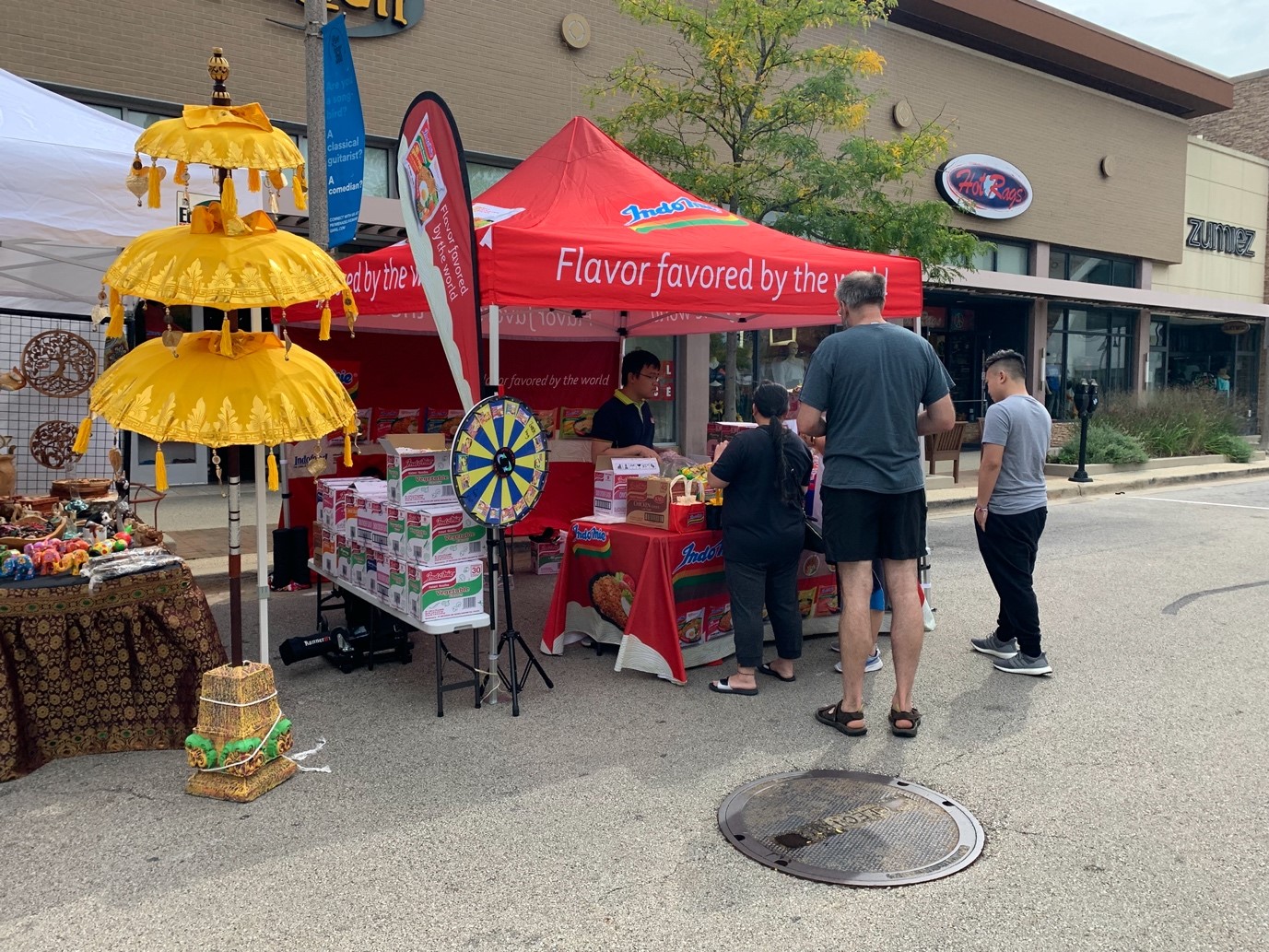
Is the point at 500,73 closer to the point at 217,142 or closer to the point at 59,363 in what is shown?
the point at 59,363

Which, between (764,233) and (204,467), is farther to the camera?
(204,467)

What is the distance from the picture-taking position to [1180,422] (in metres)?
19.4

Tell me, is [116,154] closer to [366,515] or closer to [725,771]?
[366,515]

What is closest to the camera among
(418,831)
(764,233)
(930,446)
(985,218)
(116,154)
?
(418,831)

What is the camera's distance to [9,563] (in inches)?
164

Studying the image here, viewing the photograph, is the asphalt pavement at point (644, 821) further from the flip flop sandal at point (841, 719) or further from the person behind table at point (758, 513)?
the person behind table at point (758, 513)

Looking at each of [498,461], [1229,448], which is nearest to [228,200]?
[498,461]

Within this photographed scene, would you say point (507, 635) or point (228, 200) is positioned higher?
point (228, 200)

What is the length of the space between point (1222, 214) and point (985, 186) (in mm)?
11708

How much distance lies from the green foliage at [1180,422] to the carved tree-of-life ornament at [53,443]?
1753cm

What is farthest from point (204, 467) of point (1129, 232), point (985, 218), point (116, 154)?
point (1129, 232)

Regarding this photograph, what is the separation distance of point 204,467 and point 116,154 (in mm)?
7409

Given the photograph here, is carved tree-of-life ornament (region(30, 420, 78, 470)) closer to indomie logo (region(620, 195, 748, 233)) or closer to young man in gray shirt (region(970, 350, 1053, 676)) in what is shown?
indomie logo (region(620, 195, 748, 233))

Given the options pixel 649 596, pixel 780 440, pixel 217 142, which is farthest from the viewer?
pixel 649 596
